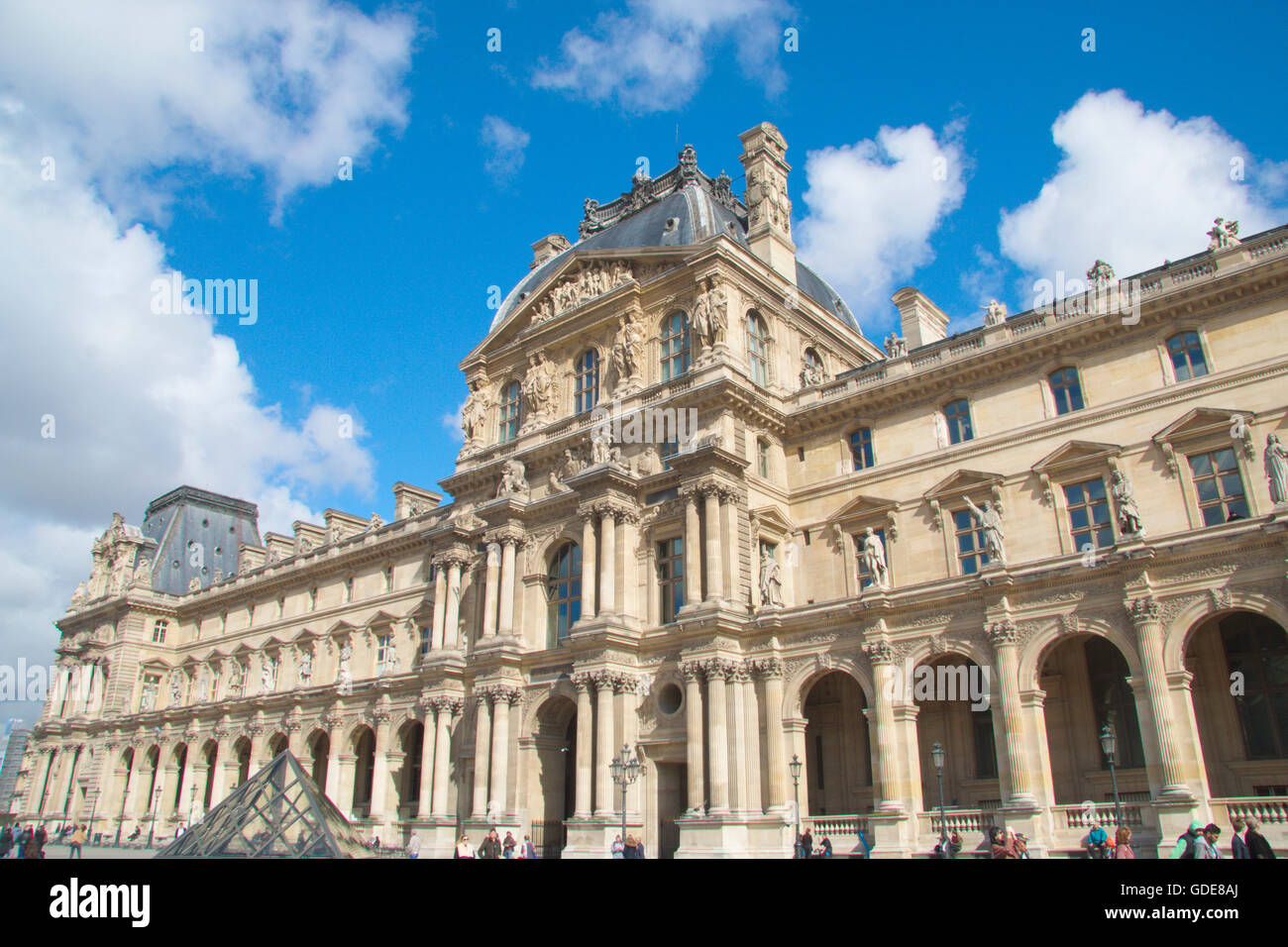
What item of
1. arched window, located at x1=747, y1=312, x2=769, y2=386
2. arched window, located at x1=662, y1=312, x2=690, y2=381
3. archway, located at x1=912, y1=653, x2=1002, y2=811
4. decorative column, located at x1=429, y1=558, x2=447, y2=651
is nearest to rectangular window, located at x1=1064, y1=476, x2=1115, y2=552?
archway, located at x1=912, y1=653, x2=1002, y2=811

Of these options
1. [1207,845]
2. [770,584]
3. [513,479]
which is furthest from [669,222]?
[1207,845]

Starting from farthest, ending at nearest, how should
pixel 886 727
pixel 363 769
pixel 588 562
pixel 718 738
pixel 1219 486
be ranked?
pixel 363 769, pixel 588 562, pixel 718 738, pixel 886 727, pixel 1219 486

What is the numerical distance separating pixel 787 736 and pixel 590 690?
296 inches

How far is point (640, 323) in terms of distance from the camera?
40156mm

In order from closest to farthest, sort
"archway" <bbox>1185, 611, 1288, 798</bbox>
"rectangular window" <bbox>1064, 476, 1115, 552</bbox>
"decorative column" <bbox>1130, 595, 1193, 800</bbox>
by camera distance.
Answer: "decorative column" <bbox>1130, 595, 1193, 800</bbox>
"archway" <bbox>1185, 611, 1288, 798</bbox>
"rectangular window" <bbox>1064, 476, 1115, 552</bbox>

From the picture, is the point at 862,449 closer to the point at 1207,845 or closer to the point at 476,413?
the point at 476,413

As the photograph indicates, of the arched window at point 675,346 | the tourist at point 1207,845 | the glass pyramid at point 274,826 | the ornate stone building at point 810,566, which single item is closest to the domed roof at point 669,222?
the ornate stone building at point 810,566

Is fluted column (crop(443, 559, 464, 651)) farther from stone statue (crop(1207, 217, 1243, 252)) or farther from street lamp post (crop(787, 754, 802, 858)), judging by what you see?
stone statue (crop(1207, 217, 1243, 252))

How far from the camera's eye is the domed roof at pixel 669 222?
41.5m

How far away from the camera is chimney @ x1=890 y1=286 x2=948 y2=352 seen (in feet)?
137

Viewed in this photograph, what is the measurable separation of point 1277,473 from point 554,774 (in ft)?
87.4

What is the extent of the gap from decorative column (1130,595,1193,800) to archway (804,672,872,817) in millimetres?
9692

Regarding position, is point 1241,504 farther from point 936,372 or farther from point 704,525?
point 704,525

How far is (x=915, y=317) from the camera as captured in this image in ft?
138
